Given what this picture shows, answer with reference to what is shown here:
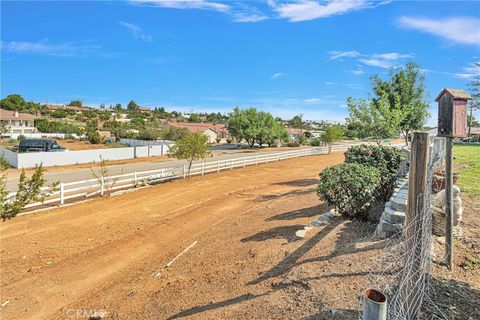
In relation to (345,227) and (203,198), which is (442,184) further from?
(203,198)

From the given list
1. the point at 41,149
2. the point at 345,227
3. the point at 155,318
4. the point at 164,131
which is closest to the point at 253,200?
the point at 345,227

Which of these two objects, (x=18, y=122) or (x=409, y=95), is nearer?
(x=409, y=95)

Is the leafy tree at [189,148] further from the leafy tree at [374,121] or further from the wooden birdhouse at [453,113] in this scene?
the wooden birdhouse at [453,113]

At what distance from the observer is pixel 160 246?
871 cm

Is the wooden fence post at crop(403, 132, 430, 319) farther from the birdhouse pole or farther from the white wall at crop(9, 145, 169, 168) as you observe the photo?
the white wall at crop(9, 145, 169, 168)

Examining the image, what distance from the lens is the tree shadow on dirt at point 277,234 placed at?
23.7 feet

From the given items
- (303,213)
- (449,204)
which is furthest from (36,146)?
(449,204)

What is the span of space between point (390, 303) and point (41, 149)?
3691cm

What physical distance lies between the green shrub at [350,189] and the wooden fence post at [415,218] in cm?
359

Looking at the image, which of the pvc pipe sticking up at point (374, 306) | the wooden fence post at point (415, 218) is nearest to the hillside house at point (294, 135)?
the wooden fence post at point (415, 218)

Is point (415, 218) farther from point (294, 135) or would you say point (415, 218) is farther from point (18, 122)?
point (294, 135)

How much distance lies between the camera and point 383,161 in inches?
373

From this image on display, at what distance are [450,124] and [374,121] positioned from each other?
1228 centimetres

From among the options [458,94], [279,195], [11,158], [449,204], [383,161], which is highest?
[458,94]
